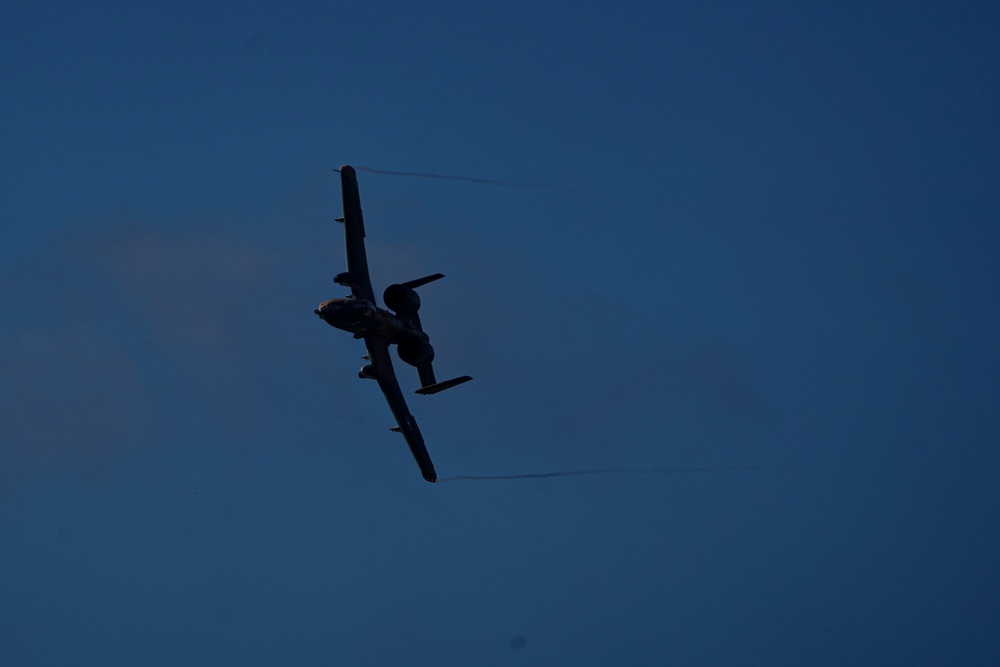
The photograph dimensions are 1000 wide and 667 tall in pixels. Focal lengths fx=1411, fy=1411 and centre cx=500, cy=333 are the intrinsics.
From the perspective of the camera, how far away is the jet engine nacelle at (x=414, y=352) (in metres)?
79.2

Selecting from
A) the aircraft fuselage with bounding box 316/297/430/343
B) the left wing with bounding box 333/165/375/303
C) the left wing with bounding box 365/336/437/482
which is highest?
the left wing with bounding box 333/165/375/303

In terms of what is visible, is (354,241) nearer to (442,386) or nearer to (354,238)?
(354,238)

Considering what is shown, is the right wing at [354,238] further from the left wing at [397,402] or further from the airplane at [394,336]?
the left wing at [397,402]

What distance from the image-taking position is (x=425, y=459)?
7819cm

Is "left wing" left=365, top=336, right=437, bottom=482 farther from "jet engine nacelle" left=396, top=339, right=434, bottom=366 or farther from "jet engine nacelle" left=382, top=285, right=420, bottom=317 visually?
"jet engine nacelle" left=382, top=285, right=420, bottom=317

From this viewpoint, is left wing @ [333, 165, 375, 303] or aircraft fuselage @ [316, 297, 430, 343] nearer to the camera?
aircraft fuselage @ [316, 297, 430, 343]

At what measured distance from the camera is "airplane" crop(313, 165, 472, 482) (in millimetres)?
77375

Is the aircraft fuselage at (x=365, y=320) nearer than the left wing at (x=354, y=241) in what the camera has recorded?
Yes

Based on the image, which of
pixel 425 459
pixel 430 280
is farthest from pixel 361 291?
pixel 425 459

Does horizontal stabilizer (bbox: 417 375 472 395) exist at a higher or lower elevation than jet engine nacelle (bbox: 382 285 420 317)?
lower

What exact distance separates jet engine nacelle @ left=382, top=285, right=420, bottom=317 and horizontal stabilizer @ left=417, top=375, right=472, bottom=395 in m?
4.44

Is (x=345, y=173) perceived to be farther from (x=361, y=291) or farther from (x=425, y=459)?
(x=425, y=459)

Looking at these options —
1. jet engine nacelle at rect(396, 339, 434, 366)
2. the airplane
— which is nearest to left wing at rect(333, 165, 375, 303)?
the airplane

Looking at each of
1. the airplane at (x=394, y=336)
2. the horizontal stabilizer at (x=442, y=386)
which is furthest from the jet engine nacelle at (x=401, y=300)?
the horizontal stabilizer at (x=442, y=386)
